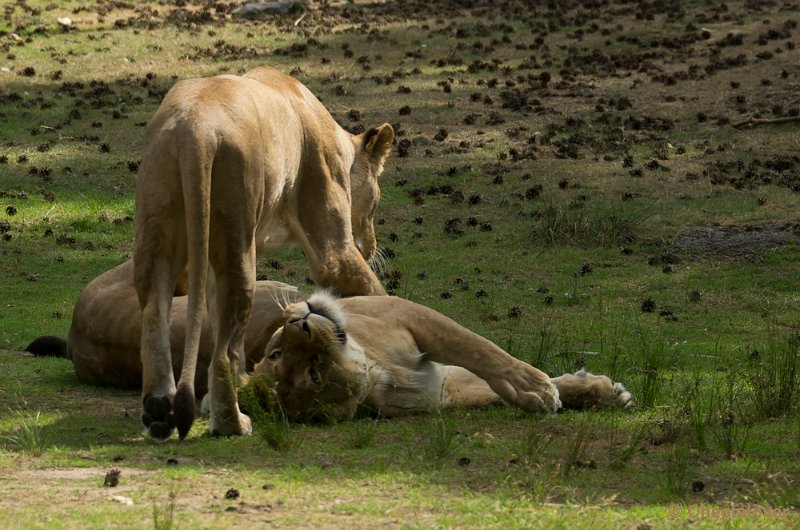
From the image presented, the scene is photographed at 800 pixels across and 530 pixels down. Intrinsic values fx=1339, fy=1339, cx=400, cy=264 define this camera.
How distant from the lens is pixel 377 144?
10172mm

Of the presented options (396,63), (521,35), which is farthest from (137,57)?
(521,35)

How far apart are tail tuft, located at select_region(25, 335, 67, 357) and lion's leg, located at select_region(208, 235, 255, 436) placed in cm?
316

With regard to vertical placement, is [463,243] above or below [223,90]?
below

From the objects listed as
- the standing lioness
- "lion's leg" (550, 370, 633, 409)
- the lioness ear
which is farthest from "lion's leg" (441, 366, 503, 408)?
the lioness ear

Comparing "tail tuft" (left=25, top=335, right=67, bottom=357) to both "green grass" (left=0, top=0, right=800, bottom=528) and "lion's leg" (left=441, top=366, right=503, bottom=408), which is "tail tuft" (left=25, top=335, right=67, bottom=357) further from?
"lion's leg" (left=441, top=366, right=503, bottom=408)

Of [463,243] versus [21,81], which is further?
[21,81]

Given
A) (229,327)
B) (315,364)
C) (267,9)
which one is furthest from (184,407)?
(267,9)

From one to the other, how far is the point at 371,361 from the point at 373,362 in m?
0.02

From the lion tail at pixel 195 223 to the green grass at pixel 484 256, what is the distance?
0.40 meters

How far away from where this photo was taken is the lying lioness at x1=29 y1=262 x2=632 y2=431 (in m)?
7.04

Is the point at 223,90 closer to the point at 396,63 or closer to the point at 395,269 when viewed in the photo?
the point at 395,269

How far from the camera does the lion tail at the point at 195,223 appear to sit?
21.3 feet

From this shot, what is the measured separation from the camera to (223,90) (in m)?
7.16

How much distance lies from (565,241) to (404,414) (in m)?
6.05
